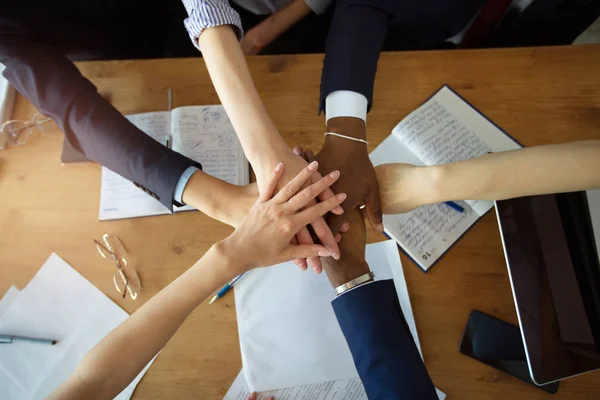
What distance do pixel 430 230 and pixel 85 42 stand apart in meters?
1.12

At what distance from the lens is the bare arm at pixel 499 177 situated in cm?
67

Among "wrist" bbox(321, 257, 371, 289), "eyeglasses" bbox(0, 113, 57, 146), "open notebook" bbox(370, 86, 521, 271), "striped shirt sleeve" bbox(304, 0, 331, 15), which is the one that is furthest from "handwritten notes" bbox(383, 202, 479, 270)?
"eyeglasses" bbox(0, 113, 57, 146)

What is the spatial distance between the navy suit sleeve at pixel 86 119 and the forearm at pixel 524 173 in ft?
1.86

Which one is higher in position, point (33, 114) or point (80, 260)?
point (33, 114)

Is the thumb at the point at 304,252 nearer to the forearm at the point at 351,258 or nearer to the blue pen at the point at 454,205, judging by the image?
the forearm at the point at 351,258

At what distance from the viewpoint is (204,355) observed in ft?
2.35

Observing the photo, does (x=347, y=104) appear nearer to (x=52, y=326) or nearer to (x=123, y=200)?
(x=123, y=200)

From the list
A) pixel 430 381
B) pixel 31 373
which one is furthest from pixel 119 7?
pixel 430 381

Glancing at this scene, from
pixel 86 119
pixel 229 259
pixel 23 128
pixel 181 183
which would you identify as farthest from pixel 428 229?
pixel 23 128

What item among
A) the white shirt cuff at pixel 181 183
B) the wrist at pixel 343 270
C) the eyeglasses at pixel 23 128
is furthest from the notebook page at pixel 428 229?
the eyeglasses at pixel 23 128

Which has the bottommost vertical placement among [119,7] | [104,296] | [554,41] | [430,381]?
[430,381]

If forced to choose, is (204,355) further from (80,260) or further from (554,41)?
(554,41)

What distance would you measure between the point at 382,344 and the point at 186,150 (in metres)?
0.62

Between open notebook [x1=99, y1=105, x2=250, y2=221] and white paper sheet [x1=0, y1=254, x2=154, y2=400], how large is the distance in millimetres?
170
